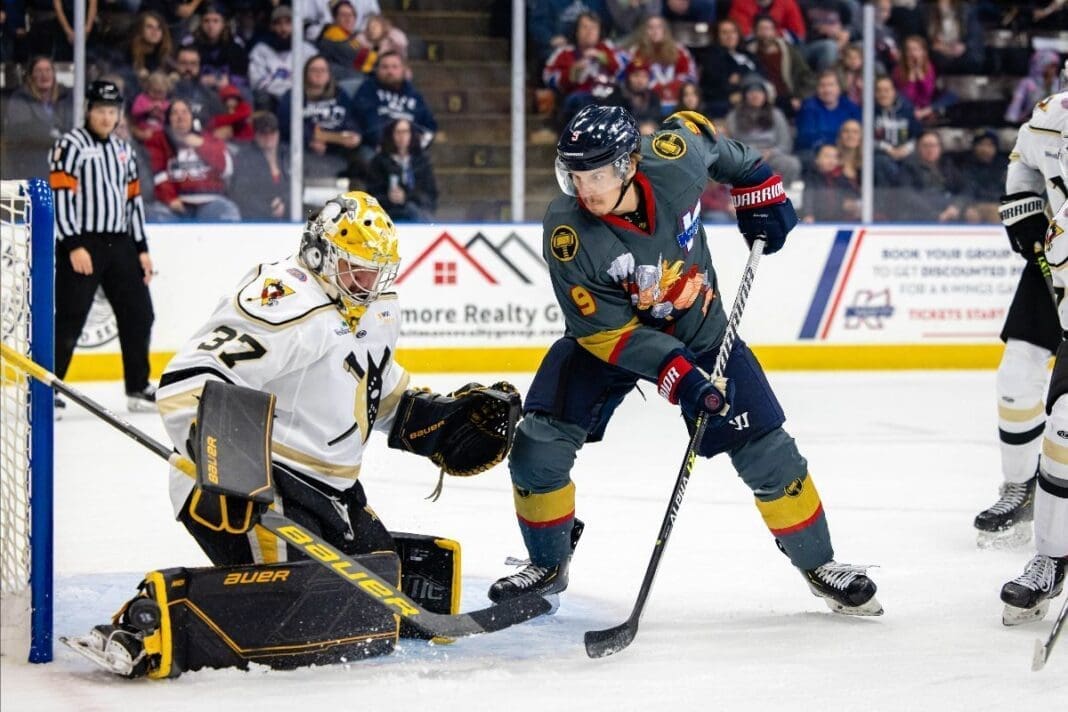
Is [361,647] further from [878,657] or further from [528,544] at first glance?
[878,657]

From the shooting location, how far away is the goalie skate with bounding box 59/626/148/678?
2.56 m

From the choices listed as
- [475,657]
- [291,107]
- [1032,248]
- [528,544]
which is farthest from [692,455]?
[291,107]

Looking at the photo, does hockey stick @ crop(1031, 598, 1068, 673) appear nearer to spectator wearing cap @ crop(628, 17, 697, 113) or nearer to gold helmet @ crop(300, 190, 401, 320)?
gold helmet @ crop(300, 190, 401, 320)

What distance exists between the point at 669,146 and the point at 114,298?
3.40 meters

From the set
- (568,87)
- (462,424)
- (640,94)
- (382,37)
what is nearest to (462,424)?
(462,424)

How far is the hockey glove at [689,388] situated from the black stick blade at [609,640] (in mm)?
411

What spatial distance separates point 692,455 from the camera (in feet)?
10.2

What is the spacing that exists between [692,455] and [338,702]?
905 millimetres

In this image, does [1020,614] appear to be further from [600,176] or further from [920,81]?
[920,81]

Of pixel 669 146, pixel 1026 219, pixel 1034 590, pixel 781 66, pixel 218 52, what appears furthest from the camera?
pixel 781 66

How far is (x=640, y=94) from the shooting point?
25.9ft

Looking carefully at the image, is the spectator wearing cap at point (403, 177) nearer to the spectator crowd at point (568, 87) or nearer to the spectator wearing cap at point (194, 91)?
the spectator crowd at point (568, 87)

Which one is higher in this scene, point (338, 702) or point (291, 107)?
point (291, 107)

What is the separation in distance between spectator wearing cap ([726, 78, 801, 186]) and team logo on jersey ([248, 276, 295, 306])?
5.41 meters
